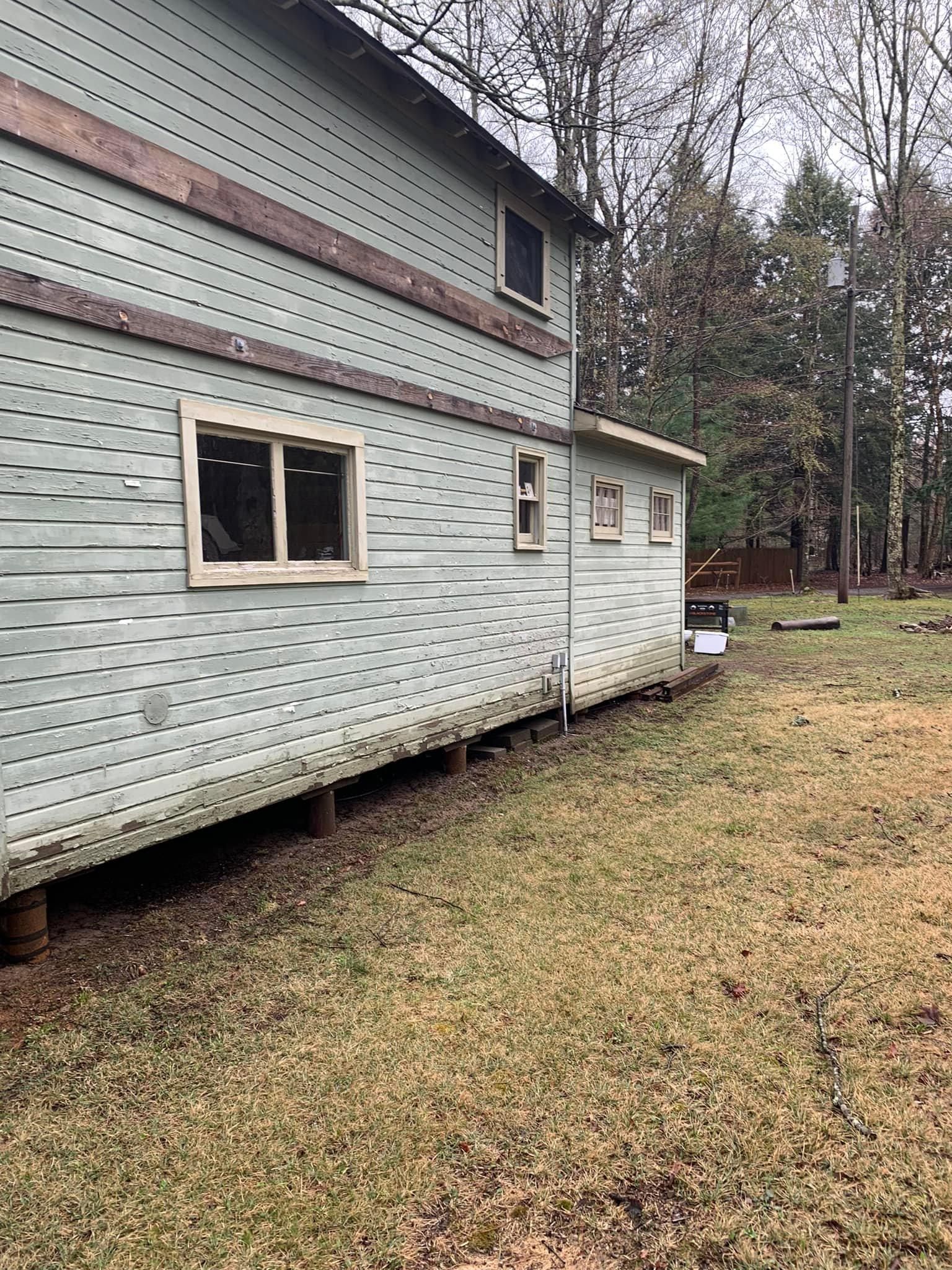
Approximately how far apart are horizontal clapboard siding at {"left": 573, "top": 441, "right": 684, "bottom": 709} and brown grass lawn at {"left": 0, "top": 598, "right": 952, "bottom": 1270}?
11.9ft

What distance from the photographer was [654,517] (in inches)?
395

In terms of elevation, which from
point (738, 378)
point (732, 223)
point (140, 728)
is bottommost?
point (140, 728)

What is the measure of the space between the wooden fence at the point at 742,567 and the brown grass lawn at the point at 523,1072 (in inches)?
925

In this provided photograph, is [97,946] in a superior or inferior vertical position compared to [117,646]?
inferior

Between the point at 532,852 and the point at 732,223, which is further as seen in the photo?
the point at 732,223

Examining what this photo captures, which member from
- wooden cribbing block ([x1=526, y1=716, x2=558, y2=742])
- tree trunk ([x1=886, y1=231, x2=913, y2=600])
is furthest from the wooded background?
wooden cribbing block ([x1=526, y1=716, x2=558, y2=742])

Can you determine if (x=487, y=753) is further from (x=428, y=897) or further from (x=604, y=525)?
(x=604, y=525)

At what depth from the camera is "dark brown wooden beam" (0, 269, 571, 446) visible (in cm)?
315

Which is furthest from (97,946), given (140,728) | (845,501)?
(845,501)

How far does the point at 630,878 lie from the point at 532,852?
73 centimetres

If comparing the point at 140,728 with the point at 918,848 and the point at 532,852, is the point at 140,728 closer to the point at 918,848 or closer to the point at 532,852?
the point at 532,852

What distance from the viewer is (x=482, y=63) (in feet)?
32.8

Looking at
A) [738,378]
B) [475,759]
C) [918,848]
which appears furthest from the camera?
[738,378]

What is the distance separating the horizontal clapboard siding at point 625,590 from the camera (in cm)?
812
